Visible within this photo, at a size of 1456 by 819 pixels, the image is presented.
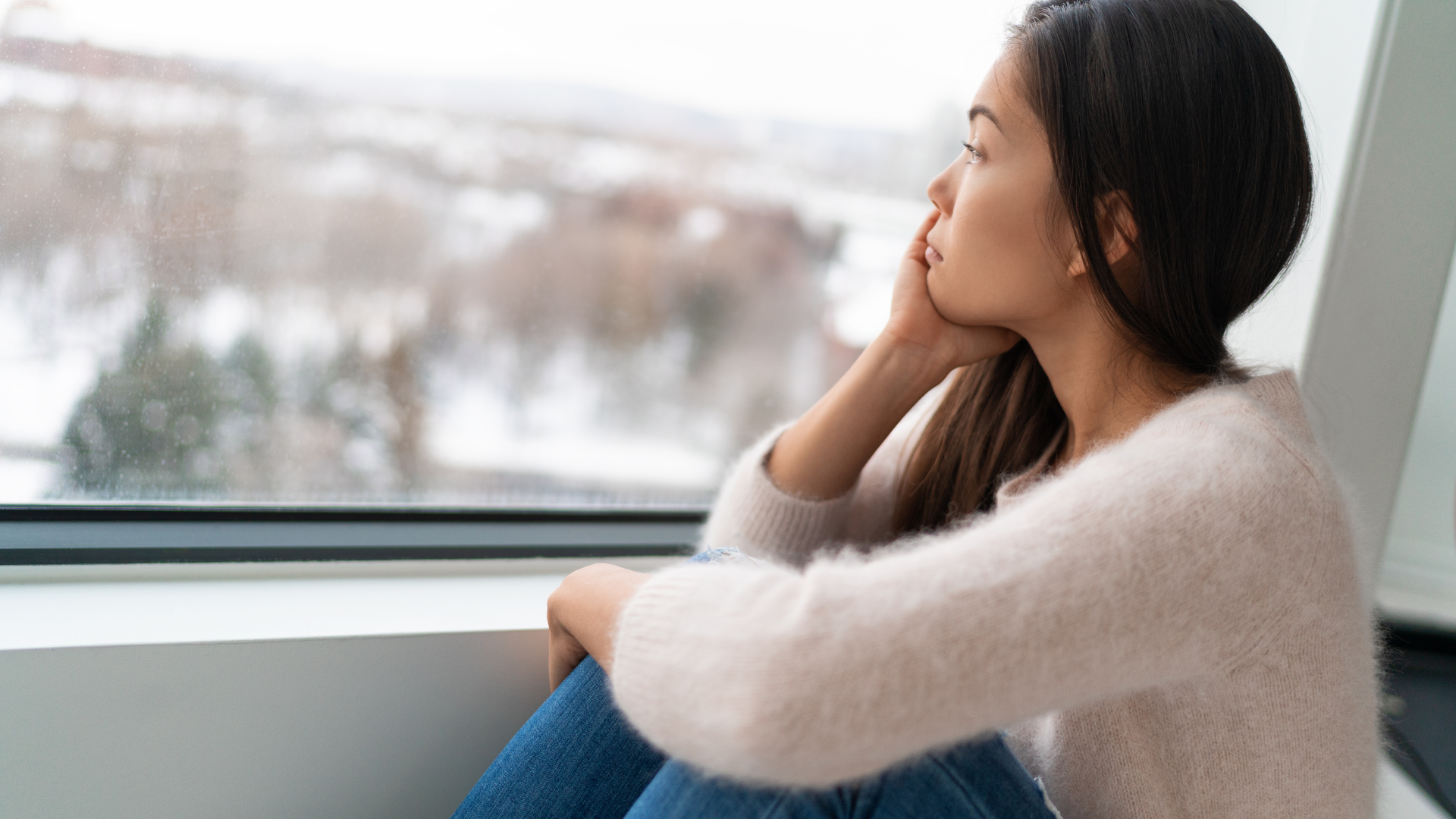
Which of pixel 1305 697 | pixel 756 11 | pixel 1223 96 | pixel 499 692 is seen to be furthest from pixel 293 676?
pixel 756 11

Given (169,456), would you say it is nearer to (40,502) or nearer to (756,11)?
(40,502)

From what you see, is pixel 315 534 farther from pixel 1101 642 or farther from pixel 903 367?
pixel 1101 642

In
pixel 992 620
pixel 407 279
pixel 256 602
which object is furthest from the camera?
pixel 407 279

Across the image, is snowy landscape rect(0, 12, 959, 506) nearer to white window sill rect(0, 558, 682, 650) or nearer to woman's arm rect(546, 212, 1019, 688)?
white window sill rect(0, 558, 682, 650)

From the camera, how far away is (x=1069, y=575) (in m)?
0.54

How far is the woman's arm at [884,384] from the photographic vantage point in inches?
37.3

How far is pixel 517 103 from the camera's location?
1.24 meters

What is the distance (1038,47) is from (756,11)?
699 mm

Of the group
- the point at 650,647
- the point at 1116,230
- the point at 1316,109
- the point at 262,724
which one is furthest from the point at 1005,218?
the point at 262,724

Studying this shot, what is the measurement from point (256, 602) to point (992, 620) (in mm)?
768

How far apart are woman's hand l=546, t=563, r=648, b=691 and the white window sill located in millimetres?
89

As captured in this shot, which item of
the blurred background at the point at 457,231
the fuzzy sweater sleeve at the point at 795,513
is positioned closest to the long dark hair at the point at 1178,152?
the blurred background at the point at 457,231

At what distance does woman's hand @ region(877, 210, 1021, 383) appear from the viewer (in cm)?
95

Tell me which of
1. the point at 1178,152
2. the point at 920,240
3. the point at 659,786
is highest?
the point at 1178,152
